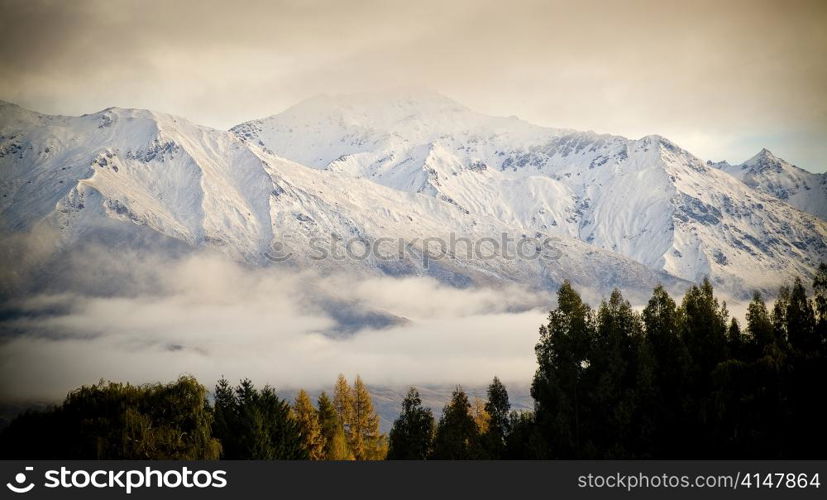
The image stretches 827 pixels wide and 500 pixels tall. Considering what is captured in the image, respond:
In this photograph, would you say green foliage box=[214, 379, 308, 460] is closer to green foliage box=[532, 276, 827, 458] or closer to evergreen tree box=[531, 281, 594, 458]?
green foliage box=[532, 276, 827, 458]

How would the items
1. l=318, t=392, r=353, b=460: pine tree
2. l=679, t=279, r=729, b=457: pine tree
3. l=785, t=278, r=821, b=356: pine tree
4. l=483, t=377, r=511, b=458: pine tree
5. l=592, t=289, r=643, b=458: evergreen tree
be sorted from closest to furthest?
l=679, t=279, r=729, b=457: pine tree → l=785, t=278, r=821, b=356: pine tree → l=592, t=289, r=643, b=458: evergreen tree → l=483, t=377, r=511, b=458: pine tree → l=318, t=392, r=353, b=460: pine tree

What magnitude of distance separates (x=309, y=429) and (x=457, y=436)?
23630 mm

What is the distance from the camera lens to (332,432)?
456 ft

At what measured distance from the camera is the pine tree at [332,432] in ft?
436

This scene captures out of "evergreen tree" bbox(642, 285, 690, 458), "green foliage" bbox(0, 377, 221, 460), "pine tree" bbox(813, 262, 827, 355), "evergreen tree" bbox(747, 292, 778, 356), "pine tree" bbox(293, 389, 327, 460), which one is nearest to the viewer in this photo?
"green foliage" bbox(0, 377, 221, 460)

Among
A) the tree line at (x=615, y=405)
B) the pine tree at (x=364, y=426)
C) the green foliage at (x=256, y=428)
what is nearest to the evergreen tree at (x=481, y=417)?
the pine tree at (x=364, y=426)

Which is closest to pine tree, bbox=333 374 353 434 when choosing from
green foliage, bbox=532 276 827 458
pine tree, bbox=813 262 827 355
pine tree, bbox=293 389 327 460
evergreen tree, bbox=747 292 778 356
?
pine tree, bbox=293 389 327 460

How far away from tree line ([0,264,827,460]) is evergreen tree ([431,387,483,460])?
14.5 inches

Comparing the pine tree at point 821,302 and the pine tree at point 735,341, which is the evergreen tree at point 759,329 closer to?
the pine tree at point 735,341

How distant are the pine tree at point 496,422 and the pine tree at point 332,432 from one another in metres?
23.6

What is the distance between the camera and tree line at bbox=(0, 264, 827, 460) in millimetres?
87438
